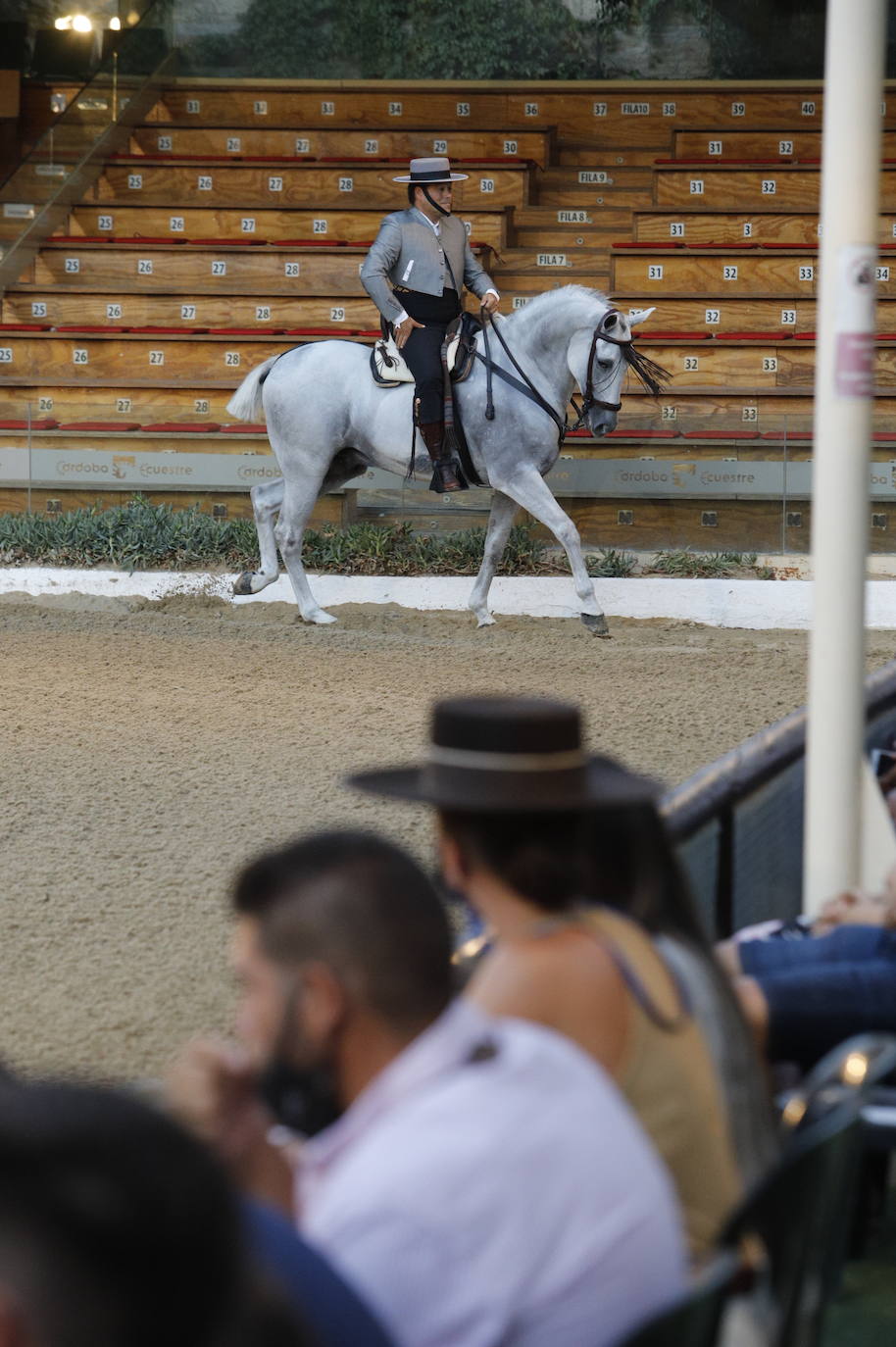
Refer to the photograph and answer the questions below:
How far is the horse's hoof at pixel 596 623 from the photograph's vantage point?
948 cm

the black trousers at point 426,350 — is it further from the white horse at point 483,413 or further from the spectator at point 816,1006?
the spectator at point 816,1006

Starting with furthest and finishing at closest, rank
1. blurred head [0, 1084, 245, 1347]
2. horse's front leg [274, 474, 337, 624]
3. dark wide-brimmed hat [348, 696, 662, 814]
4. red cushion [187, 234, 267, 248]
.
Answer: red cushion [187, 234, 267, 248]
horse's front leg [274, 474, 337, 624]
dark wide-brimmed hat [348, 696, 662, 814]
blurred head [0, 1084, 245, 1347]

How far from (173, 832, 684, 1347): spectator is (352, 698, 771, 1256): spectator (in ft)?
0.36

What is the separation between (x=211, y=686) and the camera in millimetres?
7922

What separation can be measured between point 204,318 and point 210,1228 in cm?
1295

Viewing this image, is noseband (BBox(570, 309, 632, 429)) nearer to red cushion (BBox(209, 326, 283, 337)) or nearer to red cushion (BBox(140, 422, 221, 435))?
red cushion (BBox(140, 422, 221, 435))

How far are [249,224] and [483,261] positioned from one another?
84.6 inches

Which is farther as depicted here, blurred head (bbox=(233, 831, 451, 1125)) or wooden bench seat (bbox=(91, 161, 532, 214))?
wooden bench seat (bbox=(91, 161, 532, 214))

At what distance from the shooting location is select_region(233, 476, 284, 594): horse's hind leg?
10141mm

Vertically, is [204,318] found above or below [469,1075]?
above

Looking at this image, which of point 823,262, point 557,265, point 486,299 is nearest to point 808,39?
point 557,265

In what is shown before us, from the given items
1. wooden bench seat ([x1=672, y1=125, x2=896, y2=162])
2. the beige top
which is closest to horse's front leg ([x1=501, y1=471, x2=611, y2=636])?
wooden bench seat ([x1=672, y1=125, x2=896, y2=162])

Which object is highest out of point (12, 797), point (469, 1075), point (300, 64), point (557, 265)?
point (300, 64)

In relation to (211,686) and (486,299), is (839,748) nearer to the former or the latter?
(211,686)
